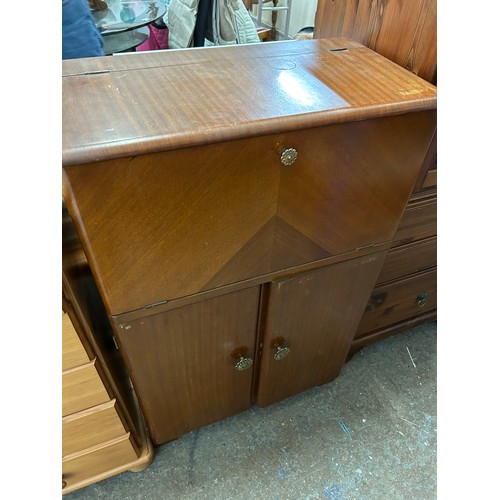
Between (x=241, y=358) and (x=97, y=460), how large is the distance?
0.42 meters

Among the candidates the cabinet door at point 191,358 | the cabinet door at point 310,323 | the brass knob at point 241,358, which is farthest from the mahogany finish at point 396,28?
the brass knob at point 241,358

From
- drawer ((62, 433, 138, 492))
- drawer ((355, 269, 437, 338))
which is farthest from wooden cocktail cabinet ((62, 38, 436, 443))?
drawer ((355, 269, 437, 338))

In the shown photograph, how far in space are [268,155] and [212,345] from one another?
440 millimetres

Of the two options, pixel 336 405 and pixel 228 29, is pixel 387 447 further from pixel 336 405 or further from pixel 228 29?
pixel 228 29

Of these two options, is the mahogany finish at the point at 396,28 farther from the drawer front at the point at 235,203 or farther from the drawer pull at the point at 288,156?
the drawer pull at the point at 288,156

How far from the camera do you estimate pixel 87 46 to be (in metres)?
1.01

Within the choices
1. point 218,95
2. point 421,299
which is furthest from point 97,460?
point 421,299

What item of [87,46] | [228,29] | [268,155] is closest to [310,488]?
[268,155]

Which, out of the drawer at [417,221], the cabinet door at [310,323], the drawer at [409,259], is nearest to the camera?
the cabinet door at [310,323]

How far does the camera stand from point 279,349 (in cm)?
93

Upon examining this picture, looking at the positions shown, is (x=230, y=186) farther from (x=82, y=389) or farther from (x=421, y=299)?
(x=421, y=299)

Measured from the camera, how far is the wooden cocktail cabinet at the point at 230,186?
0.53m

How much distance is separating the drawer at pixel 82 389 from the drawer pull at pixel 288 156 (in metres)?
0.48

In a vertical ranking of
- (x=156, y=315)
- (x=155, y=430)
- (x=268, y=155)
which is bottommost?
(x=155, y=430)
